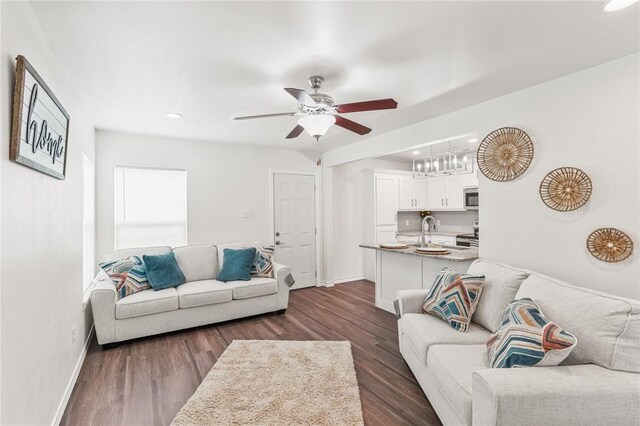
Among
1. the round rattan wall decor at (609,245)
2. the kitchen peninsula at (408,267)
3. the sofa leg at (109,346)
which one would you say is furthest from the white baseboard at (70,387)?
the round rattan wall decor at (609,245)

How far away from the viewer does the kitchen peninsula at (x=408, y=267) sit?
3289 millimetres

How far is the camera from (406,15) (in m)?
1.67

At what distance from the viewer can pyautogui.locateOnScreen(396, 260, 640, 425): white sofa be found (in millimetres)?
1368

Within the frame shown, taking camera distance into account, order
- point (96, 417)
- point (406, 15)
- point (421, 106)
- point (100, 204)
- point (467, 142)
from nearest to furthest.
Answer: point (406, 15), point (96, 417), point (421, 106), point (100, 204), point (467, 142)

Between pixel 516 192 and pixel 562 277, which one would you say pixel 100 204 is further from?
pixel 562 277

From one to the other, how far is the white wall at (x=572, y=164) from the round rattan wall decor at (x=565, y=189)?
0.15ft

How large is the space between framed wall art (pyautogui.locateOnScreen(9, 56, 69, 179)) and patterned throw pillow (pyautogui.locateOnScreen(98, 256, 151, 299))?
1699 mm

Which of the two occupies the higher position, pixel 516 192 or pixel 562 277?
pixel 516 192

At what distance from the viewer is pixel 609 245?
7.37ft

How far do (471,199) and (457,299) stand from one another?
3784 mm

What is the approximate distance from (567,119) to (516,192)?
0.70 meters

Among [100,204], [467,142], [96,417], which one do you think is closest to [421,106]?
[467,142]

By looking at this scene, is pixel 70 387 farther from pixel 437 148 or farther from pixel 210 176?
pixel 437 148

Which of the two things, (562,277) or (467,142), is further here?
(467,142)
